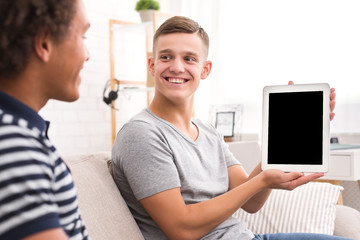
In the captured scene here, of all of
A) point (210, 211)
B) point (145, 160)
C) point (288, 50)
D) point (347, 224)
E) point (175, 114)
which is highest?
A: point (288, 50)

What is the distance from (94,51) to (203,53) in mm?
1695

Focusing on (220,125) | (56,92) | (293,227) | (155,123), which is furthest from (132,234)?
(220,125)

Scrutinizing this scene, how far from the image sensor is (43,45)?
51 centimetres

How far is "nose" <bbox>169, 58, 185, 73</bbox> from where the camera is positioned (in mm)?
1138

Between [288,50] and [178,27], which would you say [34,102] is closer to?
[178,27]

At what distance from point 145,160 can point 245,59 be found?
190 cm

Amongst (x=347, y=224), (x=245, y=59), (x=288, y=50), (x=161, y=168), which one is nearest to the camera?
(x=161, y=168)

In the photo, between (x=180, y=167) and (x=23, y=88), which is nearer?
(x=23, y=88)

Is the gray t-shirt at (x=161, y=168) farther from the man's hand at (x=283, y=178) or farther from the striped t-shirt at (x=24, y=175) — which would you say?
the striped t-shirt at (x=24, y=175)

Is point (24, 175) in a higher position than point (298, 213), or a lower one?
higher

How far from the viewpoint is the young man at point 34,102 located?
44 cm

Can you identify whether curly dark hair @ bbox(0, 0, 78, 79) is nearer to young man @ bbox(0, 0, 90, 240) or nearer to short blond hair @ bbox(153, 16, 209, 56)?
young man @ bbox(0, 0, 90, 240)

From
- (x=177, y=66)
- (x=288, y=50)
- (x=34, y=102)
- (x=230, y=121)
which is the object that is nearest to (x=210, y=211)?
(x=177, y=66)

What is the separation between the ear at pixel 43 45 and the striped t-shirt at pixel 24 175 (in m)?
0.06
